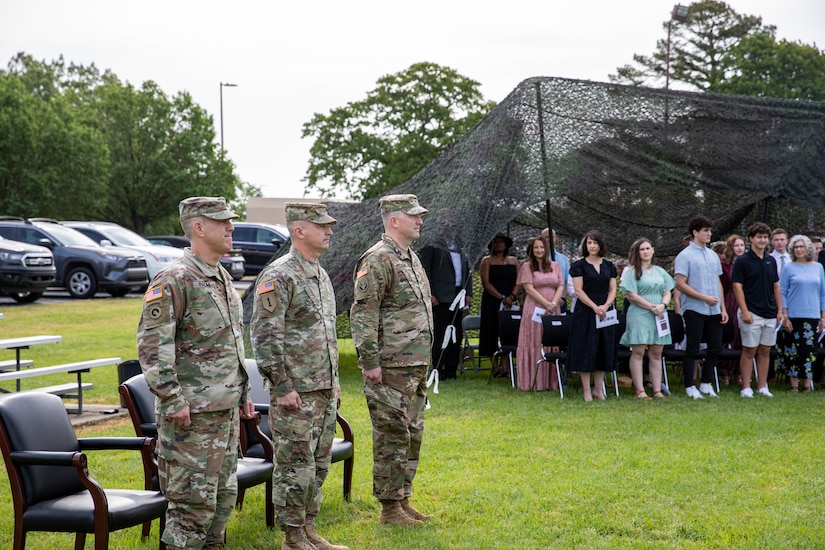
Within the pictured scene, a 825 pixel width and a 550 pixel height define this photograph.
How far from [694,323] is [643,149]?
2.25 m

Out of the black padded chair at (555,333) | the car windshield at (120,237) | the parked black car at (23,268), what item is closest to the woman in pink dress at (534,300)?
the black padded chair at (555,333)

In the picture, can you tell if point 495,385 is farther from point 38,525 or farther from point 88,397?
point 38,525

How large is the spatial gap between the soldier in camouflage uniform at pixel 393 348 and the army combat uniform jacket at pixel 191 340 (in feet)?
3.51

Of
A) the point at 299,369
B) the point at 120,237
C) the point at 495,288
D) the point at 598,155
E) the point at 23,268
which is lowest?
the point at 299,369

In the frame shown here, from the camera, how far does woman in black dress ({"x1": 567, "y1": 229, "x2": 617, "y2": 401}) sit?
30.8ft

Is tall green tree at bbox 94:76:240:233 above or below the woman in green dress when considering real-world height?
above

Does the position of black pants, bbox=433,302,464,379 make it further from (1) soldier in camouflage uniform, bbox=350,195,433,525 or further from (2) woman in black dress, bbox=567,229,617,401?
(1) soldier in camouflage uniform, bbox=350,195,433,525

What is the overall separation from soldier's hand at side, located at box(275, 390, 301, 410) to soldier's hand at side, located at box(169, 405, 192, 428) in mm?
633

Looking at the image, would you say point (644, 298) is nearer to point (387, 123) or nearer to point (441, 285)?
point (441, 285)

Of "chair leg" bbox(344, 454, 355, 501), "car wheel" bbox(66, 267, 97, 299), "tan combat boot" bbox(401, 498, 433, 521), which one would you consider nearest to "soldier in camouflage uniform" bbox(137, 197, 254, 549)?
"tan combat boot" bbox(401, 498, 433, 521)

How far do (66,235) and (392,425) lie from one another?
17.6m

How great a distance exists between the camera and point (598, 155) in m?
10.6

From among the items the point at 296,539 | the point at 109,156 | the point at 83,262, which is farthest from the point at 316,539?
the point at 109,156

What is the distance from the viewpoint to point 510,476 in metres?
6.40
